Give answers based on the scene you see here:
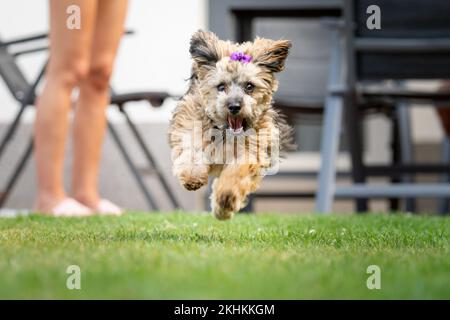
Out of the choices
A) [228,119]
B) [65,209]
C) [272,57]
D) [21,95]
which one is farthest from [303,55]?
[228,119]

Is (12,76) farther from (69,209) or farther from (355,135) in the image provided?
(355,135)

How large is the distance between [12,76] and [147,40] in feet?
6.30

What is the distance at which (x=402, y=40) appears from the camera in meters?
6.05

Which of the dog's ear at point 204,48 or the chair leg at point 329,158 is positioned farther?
the chair leg at point 329,158

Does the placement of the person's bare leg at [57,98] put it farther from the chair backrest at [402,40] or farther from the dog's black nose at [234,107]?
the dog's black nose at [234,107]

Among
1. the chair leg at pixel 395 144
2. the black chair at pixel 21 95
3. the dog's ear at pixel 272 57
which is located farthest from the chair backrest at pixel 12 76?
the dog's ear at pixel 272 57

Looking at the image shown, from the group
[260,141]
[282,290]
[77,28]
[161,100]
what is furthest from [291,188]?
[282,290]

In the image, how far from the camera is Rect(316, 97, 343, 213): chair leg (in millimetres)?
6191

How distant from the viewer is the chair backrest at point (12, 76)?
6.39 metres

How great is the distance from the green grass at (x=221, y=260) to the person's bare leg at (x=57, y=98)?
33.7 inches

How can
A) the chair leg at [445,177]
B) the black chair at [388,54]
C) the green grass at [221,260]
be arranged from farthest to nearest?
1. the chair leg at [445,177]
2. the black chair at [388,54]
3. the green grass at [221,260]

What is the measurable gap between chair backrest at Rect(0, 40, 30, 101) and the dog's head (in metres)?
3.06

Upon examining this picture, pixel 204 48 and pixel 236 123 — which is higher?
pixel 204 48
